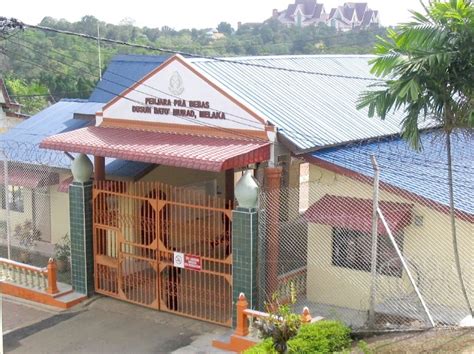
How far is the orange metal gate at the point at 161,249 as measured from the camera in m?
12.4

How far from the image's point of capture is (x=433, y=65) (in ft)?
29.2

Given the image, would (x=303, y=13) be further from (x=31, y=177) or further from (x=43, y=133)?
(x=31, y=177)

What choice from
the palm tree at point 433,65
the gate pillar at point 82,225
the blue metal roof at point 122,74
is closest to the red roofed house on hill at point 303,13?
the blue metal roof at point 122,74

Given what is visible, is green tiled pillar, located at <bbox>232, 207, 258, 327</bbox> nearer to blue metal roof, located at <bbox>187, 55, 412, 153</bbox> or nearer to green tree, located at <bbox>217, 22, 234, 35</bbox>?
blue metal roof, located at <bbox>187, 55, 412, 153</bbox>

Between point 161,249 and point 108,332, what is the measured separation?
1.80m

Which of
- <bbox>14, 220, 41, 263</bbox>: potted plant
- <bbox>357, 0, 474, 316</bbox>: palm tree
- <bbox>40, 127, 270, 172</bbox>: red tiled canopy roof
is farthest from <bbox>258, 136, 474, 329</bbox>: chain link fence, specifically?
<bbox>14, 220, 41, 263</bbox>: potted plant

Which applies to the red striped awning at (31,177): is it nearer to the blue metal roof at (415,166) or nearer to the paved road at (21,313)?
the paved road at (21,313)

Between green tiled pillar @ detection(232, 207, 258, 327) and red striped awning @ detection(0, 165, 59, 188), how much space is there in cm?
687

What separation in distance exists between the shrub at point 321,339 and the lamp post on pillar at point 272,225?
2432mm

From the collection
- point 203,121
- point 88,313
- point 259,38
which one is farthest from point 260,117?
point 259,38

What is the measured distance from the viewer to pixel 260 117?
473 inches

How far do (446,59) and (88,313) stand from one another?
27.1ft

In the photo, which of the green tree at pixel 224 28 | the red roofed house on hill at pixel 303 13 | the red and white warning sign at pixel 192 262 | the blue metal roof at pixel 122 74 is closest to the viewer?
the red and white warning sign at pixel 192 262

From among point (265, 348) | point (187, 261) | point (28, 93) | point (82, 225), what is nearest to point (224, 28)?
point (28, 93)
